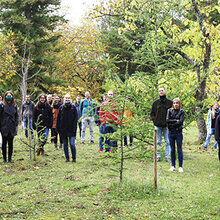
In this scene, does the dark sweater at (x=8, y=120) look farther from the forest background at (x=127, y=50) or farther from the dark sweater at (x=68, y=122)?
the forest background at (x=127, y=50)

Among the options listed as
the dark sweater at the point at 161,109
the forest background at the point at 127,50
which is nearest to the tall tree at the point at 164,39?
the forest background at the point at 127,50

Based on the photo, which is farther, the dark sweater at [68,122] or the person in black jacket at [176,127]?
the dark sweater at [68,122]

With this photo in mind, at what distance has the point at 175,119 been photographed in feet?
28.6

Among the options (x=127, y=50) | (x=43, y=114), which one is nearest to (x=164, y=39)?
(x=127, y=50)

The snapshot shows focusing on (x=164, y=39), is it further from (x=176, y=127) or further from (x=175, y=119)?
(x=176, y=127)

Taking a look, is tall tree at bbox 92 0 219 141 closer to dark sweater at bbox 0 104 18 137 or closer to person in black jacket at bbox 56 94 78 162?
person in black jacket at bbox 56 94 78 162

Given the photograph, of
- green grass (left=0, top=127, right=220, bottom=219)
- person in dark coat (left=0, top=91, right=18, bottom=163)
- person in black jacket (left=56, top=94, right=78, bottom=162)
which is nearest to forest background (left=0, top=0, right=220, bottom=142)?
person in black jacket (left=56, top=94, right=78, bottom=162)

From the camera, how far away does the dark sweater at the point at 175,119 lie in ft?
28.3

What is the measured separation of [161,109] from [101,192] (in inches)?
157

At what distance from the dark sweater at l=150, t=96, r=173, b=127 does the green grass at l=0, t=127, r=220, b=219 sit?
1.30 metres

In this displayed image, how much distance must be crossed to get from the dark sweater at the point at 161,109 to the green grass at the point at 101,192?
4.25 ft

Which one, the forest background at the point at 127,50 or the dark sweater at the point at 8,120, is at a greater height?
the forest background at the point at 127,50

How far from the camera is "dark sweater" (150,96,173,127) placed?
9.57m

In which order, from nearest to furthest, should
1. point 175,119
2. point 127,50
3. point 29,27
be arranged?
point 175,119 < point 127,50 < point 29,27
